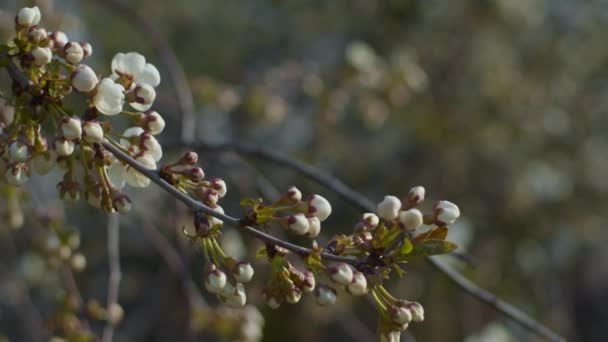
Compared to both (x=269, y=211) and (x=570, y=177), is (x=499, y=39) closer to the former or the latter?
(x=570, y=177)

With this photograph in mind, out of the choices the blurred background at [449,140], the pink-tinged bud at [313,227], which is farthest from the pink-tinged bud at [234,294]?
the blurred background at [449,140]

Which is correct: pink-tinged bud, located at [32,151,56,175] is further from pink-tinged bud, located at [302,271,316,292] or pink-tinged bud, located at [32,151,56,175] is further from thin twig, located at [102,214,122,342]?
thin twig, located at [102,214,122,342]

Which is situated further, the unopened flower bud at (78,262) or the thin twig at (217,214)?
the unopened flower bud at (78,262)

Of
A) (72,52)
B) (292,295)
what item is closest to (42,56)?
(72,52)

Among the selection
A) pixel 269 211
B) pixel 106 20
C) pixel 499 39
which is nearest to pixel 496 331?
pixel 269 211

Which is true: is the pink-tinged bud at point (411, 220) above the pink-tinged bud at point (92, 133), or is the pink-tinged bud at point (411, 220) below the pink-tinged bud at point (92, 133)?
above

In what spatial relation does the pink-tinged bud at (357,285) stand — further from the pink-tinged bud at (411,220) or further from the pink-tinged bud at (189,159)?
the pink-tinged bud at (189,159)

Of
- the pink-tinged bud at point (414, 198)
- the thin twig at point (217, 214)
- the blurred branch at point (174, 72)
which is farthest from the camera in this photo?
the blurred branch at point (174, 72)
